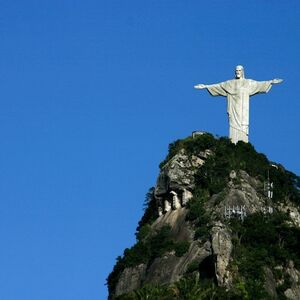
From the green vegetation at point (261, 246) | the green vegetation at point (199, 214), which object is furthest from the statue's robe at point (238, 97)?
the green vegetation at point (261, 246)

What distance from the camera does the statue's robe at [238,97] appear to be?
3546 inches

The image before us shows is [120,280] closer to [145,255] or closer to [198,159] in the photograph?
[145,255]

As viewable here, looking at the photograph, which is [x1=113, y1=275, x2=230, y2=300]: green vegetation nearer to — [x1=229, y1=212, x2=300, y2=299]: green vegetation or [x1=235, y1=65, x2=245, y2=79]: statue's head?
[x1=229, y1=212, x2=300, y2=299]: green vegetation

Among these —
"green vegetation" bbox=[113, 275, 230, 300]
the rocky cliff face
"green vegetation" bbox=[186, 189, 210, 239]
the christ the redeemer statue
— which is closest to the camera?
"green vegetation" bbox=[113, 275, 230, 300]

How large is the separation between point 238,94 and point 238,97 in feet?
0.72

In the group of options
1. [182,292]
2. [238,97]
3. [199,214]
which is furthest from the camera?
[238,97]

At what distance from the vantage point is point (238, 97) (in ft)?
298

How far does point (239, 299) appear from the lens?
75938 mm

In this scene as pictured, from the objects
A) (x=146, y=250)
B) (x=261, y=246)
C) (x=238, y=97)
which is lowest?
(x=261, y=246)

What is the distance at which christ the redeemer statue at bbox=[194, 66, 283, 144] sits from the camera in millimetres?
90062

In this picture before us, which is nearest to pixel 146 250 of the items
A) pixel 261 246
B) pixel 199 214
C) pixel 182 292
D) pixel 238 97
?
pixel 199 214

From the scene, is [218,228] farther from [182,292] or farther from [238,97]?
[238,97]

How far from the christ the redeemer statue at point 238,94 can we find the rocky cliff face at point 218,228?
61.7 inches

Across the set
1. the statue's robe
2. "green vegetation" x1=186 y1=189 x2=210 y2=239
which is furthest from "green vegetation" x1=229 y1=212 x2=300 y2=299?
the statue's robe
